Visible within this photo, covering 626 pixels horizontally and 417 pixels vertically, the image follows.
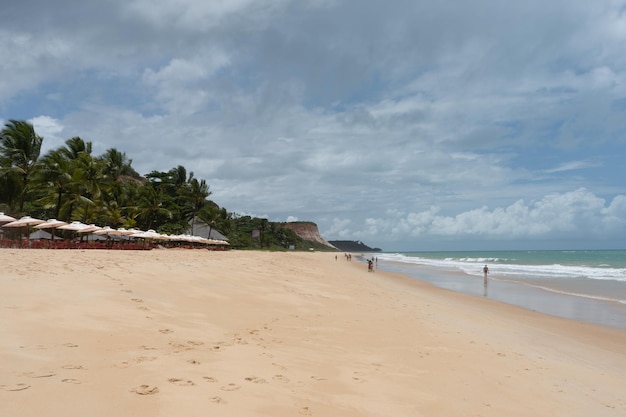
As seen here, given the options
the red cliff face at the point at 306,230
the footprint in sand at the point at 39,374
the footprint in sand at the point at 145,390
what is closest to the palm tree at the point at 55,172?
the footprint in sand at the point at 39,374

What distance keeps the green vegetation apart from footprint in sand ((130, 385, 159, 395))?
33.3m

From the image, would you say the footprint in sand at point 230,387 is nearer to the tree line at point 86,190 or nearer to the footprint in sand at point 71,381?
the footprint in sand at point 71,381

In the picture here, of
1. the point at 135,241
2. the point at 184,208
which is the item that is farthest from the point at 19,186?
the point at 184,208

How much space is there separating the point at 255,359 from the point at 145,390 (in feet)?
6.06

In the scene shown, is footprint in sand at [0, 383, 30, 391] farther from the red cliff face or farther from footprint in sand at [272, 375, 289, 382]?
the red cliff face

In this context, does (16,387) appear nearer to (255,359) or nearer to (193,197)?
(255,359)

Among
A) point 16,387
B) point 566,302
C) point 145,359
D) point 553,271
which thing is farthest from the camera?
point 553,271

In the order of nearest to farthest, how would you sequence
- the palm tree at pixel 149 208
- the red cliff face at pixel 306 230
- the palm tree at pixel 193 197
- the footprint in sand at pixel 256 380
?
1. the footprint in sand at pixel 256 380
2. the palm tree at pixel 149 208
3. the palm tree at pixel 193 197
4. the red cliff face at pixel 306 230

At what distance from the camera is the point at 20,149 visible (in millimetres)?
32125

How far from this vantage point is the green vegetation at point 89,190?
105 ft

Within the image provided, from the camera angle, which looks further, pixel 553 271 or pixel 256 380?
pixel 553 271

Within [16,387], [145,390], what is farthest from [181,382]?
[16,387]

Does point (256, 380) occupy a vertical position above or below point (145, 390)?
below

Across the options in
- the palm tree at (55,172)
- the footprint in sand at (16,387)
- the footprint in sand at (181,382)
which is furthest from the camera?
the palm tree at (55,172)
